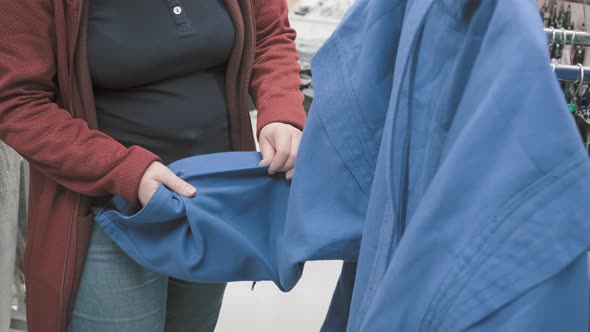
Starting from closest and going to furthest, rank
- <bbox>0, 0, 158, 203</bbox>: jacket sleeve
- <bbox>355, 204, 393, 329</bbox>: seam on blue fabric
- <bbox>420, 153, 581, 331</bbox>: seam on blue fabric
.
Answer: <bbox>420, 153, 581, 331</bbox>: seam on blue fabric
<bbox>355, 204, 393, 329</bbox>: seam on blue fabric
<bbox>0, 0, 158, 203</bbox>: jacket sleeve

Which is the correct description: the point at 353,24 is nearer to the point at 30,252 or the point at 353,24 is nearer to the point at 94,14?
the point at 94,14

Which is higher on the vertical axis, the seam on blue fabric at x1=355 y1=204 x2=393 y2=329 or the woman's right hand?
the seam on blue fabric at x1=355 y1=204 x2=393 y2=329

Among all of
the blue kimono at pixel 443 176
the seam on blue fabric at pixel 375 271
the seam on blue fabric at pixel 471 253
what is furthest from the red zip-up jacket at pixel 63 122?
the seam on blue fabric at pixel 471 253

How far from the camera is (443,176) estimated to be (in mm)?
570

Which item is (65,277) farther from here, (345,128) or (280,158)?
(345,128)

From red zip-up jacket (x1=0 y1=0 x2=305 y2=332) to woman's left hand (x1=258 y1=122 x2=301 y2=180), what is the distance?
0.10 ft

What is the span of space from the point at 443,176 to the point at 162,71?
0.64m

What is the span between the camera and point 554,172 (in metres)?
0.52

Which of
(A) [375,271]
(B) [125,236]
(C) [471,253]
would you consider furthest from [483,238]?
(B) [125,236]

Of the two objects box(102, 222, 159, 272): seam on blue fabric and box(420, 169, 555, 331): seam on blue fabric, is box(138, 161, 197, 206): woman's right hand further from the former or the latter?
box(420, 169, 555, 331): seam on blue fabric

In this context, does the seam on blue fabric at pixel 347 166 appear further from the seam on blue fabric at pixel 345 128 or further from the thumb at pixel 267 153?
the thumb at pixel 267 153

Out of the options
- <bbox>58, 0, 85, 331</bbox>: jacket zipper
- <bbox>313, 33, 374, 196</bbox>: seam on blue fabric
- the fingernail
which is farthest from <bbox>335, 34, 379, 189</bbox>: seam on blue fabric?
<bbox>58, 0, 85, 331</bbox>: jacket zipper

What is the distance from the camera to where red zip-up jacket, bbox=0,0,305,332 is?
98 centimetres

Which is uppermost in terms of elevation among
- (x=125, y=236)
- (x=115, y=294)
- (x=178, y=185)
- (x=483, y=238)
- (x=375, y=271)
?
(x=483, y=238)
